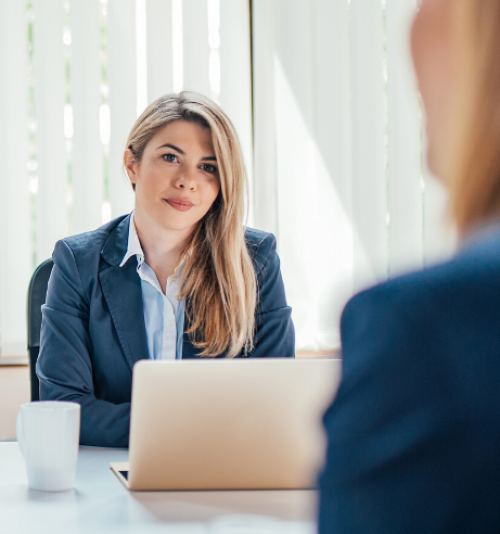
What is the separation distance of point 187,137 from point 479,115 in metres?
1.53

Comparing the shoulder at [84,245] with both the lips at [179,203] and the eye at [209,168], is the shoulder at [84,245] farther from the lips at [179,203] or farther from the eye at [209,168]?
the eye at [209,168]

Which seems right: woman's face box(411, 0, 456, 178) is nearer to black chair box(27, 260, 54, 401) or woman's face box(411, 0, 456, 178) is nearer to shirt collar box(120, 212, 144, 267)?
shirt collar box(120, 212, 144, 267)

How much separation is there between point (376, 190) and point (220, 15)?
1044 millimetres

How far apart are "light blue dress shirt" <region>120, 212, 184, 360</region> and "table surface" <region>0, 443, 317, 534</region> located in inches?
28.1

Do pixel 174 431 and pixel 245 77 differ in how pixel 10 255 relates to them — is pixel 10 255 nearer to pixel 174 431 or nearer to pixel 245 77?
pixel 245 77

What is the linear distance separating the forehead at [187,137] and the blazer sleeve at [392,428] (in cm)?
157

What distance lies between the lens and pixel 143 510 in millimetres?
924

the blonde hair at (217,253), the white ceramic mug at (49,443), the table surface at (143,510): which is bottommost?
the table surface at (143,510)

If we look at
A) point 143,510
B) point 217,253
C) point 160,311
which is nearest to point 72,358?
point 160,311

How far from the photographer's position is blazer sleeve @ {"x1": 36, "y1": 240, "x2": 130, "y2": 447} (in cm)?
139

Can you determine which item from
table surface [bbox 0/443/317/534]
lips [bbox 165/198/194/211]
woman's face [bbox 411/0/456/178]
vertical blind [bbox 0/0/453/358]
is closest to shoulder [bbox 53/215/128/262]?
lips [bbox 165/198/194/211]

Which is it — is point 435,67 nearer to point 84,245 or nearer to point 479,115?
point 479,115

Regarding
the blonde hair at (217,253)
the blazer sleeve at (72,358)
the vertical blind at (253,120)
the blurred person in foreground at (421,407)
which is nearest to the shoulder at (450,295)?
the blurred person in foreground at (421,407)

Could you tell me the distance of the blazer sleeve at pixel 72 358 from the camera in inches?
54.9
